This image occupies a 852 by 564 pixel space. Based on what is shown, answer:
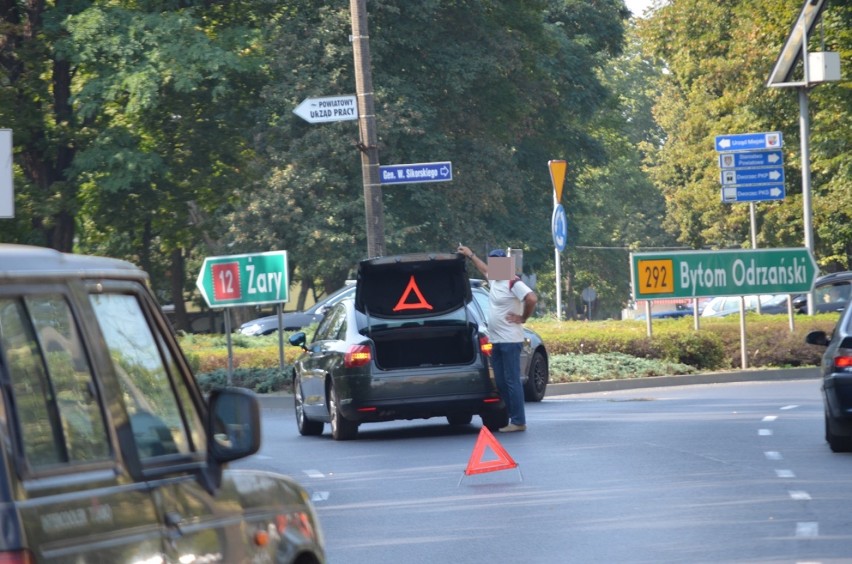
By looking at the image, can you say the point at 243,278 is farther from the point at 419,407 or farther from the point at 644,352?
the point at 419,407

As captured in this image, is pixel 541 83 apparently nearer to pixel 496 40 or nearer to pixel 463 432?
pixel 496 40

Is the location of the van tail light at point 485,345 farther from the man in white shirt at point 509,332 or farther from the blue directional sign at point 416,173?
the blue directional sign at point 416,173

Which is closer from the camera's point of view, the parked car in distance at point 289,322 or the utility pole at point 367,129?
the utility pole at point 367,129

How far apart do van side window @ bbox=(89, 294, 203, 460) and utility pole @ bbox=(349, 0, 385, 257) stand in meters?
19.9

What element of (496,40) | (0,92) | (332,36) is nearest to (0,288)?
(0,92)

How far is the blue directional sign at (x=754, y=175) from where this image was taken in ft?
110

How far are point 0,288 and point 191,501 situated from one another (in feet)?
3.31

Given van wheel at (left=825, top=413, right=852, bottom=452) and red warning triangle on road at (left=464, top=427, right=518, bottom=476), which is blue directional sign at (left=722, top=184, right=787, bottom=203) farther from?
red warning triangle on road at (left=464, top=427, right=518, bottom=476)

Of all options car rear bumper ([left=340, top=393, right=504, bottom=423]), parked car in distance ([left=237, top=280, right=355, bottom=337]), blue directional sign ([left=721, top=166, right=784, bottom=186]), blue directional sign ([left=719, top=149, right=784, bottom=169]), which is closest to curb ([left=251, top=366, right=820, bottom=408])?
blue directional sign ([left=721, top=166, right=784, bottom=186])

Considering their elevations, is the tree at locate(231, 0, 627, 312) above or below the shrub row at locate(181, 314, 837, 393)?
above

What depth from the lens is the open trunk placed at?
1786 centimetres

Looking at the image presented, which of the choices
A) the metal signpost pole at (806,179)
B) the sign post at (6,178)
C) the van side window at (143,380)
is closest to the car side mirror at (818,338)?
the sign post at (6,178)

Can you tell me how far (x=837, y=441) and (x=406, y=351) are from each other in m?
5.11

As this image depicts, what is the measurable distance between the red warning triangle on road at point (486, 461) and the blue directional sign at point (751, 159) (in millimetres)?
20458
